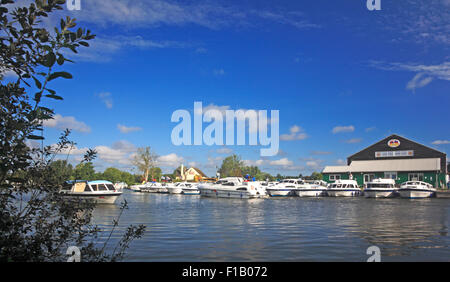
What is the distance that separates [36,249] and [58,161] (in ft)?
4.57

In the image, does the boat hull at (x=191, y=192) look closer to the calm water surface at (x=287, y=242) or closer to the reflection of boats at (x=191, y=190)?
the reflection of boats at (x=191, y=190)

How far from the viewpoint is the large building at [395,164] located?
63.4 metres

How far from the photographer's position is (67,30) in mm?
4086

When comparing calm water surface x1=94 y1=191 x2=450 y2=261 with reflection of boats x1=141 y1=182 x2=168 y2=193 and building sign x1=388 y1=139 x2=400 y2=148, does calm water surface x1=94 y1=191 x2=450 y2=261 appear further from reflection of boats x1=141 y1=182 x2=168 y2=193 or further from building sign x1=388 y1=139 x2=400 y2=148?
reflection of boats x1=141 y1=182 x2=168 y2=193

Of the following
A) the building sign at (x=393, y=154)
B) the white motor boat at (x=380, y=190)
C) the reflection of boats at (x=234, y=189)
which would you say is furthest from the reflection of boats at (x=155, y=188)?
the building sign at (x=393, y=154)

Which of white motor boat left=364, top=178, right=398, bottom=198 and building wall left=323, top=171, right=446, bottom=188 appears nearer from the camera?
white motor boat left=364, top=178, right=398, bottom=198

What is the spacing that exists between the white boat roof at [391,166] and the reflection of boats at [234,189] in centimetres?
2770

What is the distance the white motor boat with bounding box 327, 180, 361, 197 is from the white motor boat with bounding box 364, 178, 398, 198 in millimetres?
2924

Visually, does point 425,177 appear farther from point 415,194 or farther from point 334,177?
point 334,177

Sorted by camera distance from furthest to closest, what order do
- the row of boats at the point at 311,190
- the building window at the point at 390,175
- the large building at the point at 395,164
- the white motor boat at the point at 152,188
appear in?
the white motor boat at the point at 152,188, the building window at the point at 390,175, the large building at the point at 395,164, the row of boats at the point at 311,190

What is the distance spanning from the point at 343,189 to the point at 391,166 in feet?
51.7

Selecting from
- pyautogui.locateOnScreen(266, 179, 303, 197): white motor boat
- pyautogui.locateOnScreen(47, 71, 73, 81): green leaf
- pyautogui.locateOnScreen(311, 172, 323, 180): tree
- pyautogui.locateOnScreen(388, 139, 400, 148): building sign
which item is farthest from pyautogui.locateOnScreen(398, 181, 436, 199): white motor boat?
pyautogui.locateOnScreen(311, 172, 323, 180): tree

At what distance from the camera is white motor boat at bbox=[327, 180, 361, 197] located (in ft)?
188
